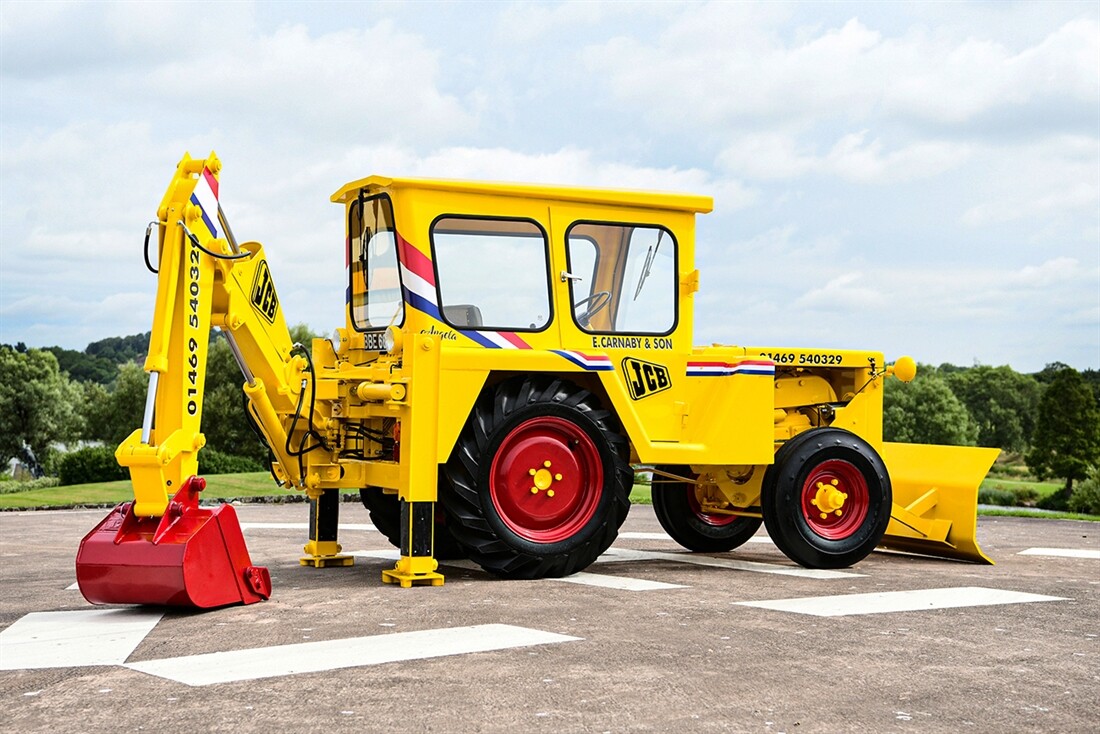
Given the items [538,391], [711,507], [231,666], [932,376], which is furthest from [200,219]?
[932,376]

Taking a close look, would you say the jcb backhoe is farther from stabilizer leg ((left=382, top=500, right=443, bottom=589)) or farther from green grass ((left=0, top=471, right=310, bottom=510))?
green grass ((left=0, top=471, right=310, bottom=510))

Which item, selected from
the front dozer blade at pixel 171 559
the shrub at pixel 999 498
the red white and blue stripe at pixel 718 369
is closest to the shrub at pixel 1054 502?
the shrub at pixel 999 498

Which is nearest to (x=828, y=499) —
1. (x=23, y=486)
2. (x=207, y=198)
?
(x=207, y=198)

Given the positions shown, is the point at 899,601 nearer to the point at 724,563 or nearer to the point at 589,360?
the point at 724,563

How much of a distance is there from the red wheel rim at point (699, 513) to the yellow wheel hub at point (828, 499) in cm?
141

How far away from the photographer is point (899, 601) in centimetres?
785

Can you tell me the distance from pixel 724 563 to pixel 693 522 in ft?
3.29

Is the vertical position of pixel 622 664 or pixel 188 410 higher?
pixel 188 410

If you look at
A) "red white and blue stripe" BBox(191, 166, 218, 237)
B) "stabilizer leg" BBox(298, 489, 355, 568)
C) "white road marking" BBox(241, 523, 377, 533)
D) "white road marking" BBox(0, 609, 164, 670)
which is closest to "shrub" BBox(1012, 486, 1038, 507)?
"white road marking" BBox(241, 523, 377, 533)

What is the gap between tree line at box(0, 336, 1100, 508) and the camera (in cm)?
4706

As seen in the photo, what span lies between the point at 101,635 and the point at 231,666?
48.6 inches

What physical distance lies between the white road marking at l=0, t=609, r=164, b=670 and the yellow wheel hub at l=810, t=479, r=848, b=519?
16.8ft

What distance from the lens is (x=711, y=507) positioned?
11.1m

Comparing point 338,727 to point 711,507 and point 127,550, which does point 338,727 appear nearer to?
point 127,550
